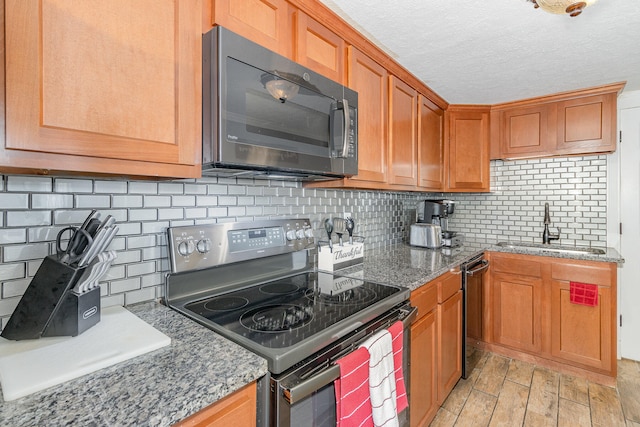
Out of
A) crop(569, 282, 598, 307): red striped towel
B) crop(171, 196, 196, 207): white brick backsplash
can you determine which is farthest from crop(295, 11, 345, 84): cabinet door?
crop(569, 282, 598, 307): red striped towel

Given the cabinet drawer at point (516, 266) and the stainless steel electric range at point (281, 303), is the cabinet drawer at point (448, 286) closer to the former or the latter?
the stainless steel electric range at point (281, 303)

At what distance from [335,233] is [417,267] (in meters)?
0.55

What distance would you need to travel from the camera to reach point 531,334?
2547 millimetres

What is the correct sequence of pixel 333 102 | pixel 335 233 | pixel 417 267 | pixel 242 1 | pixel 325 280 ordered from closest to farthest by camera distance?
pixel 242 1 → pixel 333 102 → pixel 325 280 → pixel 417 267 → pixel 335 233

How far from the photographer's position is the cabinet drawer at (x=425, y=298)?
157 centimetres

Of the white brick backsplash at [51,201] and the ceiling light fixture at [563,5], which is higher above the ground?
the ceiling light fixture at [563,5]

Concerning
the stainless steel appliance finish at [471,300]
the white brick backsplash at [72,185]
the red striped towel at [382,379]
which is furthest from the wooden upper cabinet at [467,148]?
the white brick backsplash at [72,185]

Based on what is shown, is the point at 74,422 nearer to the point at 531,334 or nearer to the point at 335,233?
the point at 335,233

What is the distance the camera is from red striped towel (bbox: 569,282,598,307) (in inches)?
89.7

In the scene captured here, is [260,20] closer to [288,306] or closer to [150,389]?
[288,306]

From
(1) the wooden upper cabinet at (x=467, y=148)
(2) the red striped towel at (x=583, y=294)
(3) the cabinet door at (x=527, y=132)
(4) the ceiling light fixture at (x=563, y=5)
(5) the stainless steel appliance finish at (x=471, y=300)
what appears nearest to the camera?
(4) the ceiling light fixture at (x=563, y=5)

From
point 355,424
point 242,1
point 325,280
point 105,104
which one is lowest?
point 355,424

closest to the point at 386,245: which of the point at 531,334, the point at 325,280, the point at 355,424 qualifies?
the point at 325,280

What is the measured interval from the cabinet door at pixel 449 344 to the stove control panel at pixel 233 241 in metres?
0.92
